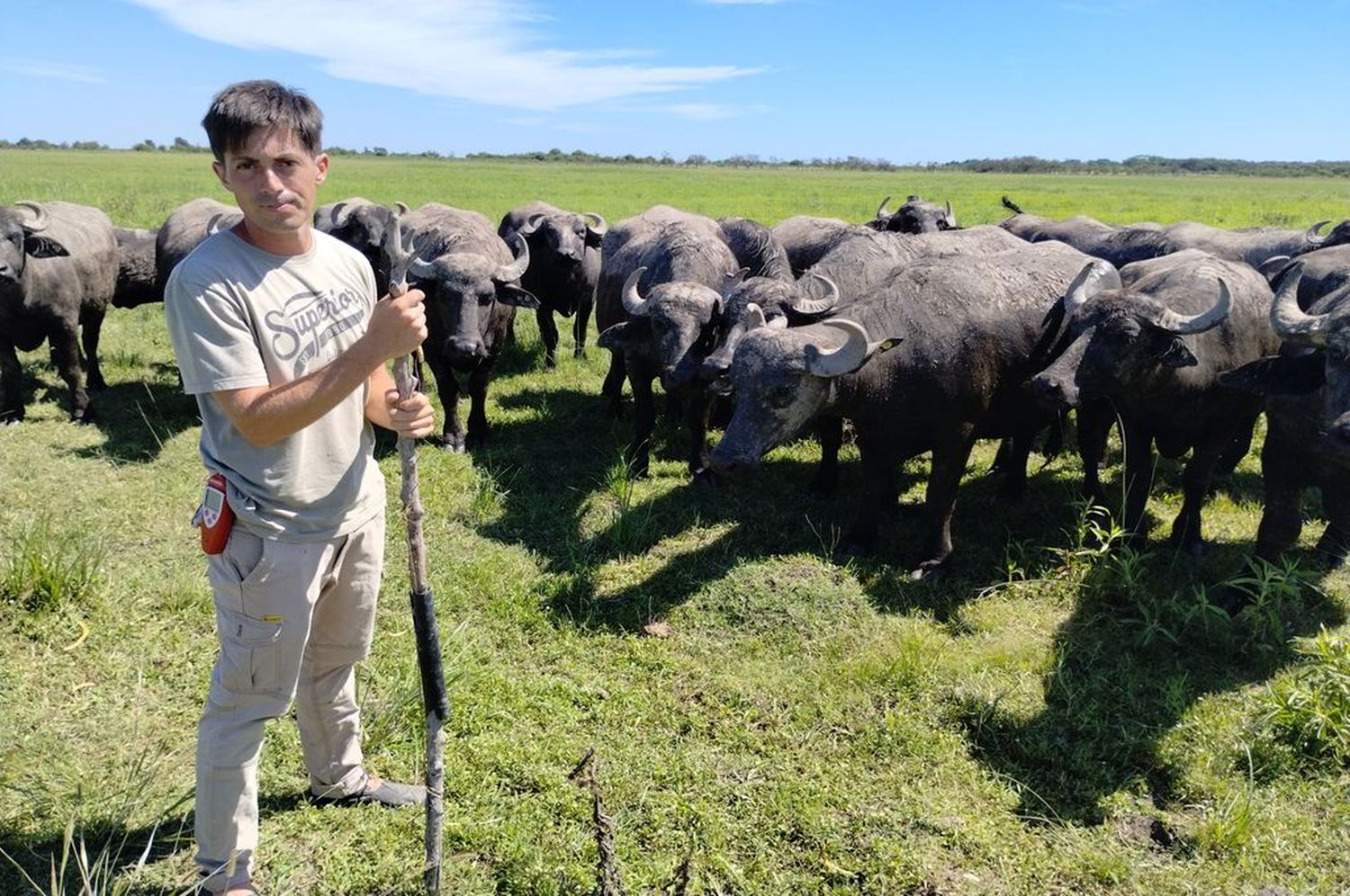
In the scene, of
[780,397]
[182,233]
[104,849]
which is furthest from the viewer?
[182,233]

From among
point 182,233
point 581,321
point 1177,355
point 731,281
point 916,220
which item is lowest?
point 581,321

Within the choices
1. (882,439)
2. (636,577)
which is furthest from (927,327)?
(636,577)

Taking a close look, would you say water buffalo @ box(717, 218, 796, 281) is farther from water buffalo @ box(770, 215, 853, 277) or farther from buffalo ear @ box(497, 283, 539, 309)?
buffalo ear @ box(497, 283, 539, 309)

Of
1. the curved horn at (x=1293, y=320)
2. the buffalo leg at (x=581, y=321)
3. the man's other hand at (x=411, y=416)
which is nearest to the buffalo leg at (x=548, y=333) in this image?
the buffalo leg at (x=581, y=321)

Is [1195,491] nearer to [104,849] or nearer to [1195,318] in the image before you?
[1195,318]

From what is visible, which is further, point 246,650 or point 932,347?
point 932,347

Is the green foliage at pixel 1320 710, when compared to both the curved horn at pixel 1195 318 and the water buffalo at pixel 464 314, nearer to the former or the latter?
the curved horn at pixel 1195 318

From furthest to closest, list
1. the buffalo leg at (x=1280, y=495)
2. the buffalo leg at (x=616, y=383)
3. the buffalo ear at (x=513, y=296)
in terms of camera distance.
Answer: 1. the buffalo leg at (x=616, y=383)
2. the buffalo ear at (x=513, y=296)
3. the buffalo leg at (x=1280, y=495)

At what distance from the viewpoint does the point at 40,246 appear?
291 inches

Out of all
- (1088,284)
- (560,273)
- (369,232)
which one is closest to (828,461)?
(1088,284)

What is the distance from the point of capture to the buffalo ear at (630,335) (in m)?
6.77

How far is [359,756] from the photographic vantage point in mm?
3332

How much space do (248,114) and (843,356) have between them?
350 centimetres

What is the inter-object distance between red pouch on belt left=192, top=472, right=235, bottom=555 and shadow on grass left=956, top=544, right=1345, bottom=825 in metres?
3.23
